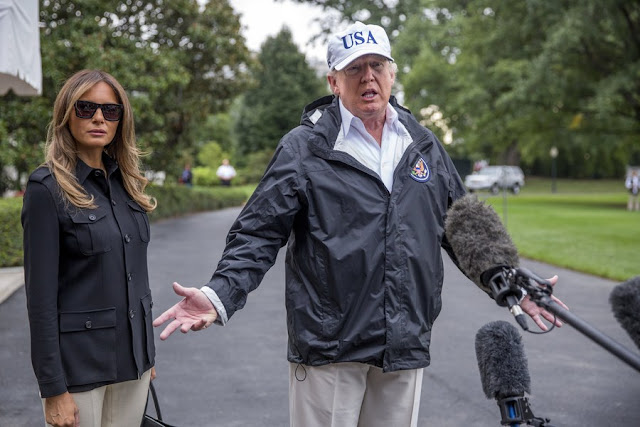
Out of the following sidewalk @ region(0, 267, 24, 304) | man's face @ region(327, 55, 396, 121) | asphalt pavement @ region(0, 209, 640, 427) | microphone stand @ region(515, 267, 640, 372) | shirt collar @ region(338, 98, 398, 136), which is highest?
man's face @ region(327, 55, 396, 121)

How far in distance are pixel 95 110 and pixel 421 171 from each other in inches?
49.9

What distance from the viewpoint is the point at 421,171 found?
2.88 meters

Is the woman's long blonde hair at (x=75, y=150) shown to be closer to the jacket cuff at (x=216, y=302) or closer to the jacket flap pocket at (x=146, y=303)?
the jacket flap pocket at (x=146, y=303)

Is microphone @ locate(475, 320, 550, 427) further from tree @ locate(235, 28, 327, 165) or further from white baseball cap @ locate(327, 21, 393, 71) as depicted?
tree @ locate(235, 28, 327, 165)

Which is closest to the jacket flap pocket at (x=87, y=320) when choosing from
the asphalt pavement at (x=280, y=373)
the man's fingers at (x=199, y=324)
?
the man's fingers at (x=199, y=324)

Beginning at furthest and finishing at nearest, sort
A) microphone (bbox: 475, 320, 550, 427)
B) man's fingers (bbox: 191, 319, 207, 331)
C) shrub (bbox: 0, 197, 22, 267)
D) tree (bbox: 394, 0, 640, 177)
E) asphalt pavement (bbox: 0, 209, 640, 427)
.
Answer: tree (bbox: 394, 0, 640, 177)
shrub (bbox: 0, 197, 22, 267)
asphalt pavement (bbox: 0, 209, 640, 427)
man's fingers (bbox: 191, 319, 207, 331)
microphone (bbox: 475, 320, 550, 427)

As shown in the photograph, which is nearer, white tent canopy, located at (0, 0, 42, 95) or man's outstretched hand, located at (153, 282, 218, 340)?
man's outstretched hand, located at (153, 282, 218, 340)

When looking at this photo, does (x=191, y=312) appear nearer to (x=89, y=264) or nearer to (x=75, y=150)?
(x=89, y=264)

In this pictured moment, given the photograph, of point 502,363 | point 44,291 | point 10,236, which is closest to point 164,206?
point 10,236

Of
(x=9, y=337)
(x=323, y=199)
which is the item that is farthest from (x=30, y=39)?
(x=323, y=199)

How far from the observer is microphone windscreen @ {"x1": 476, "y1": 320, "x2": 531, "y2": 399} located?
2.19 m

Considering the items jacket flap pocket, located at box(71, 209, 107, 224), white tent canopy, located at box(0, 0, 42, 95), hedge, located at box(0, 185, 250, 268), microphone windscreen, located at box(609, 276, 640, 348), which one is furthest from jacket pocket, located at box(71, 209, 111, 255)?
hedge, located at box(0, 185, 250, 268)

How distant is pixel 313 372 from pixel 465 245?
93 centimetres

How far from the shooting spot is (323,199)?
2760mm
